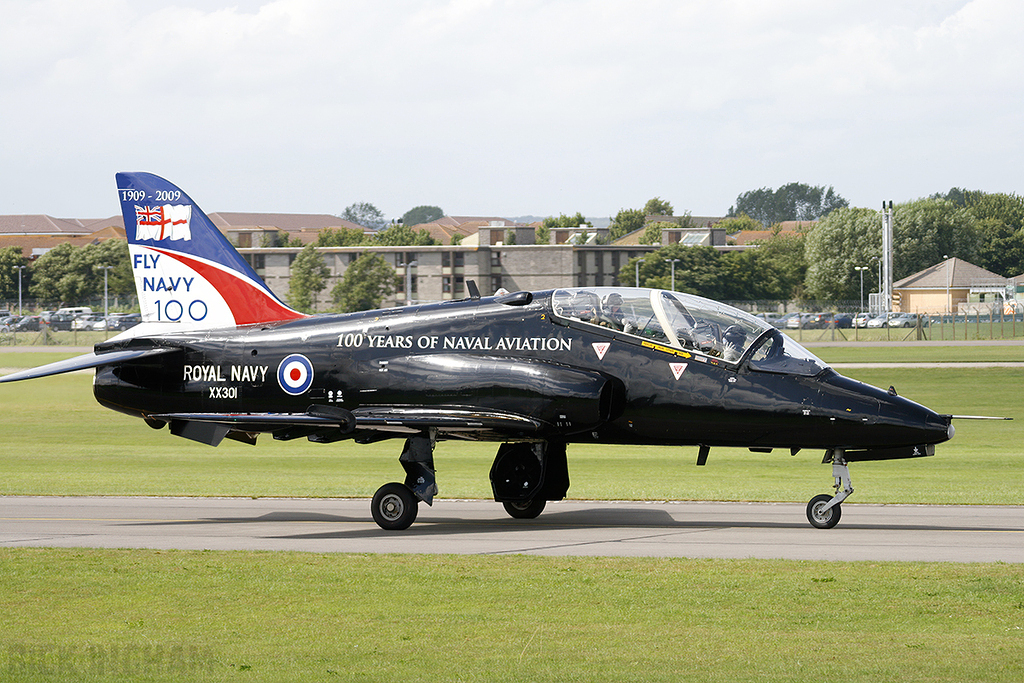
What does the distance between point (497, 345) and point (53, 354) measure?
2769 inches

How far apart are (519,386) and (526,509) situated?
2.61m

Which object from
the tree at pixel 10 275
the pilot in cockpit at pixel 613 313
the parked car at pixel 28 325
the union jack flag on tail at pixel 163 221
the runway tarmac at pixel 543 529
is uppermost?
the tree at pixel 10 275

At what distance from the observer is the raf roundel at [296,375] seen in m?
18.8

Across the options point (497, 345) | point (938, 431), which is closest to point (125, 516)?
point (497, 345)

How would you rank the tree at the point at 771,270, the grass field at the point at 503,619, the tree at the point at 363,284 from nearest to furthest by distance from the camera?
the grass field at the point at 503,619 < the tree at the point at 363,284 < the tree at the point at 771,270

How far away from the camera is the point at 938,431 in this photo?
1586 centimetres

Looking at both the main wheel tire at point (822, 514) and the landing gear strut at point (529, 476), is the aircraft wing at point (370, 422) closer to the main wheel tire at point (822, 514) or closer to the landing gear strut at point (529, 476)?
the landing gear strut at point (529, 476)

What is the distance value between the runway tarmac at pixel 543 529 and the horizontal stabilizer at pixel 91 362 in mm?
2428

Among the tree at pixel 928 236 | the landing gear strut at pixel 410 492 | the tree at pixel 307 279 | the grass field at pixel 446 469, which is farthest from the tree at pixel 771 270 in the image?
the landing gear strut at pixel 410 492

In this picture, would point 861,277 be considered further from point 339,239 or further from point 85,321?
point 85,321

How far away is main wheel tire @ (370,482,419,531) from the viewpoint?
17.5 m

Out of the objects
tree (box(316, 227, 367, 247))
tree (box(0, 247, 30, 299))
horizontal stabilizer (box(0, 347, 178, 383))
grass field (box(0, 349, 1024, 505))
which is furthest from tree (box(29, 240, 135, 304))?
horizontal stabilizer (box(0, 347, 178, 383))

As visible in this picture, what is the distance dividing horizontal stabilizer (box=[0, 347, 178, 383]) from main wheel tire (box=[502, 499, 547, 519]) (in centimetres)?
633

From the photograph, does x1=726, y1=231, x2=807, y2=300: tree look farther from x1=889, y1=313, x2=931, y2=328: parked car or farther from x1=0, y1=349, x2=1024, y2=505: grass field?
x1=0, y1=349, x2=1024, y2=505: grass field
